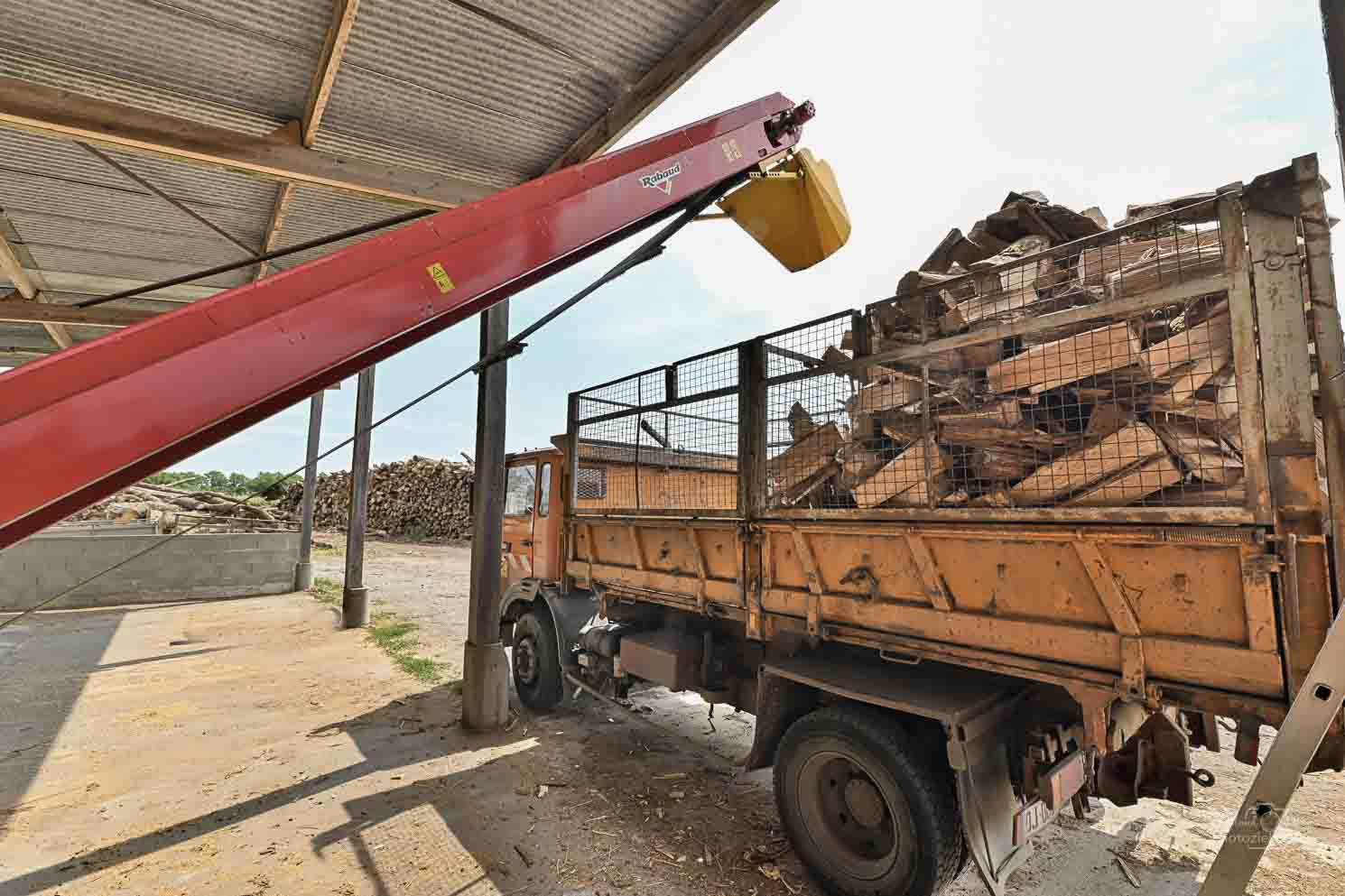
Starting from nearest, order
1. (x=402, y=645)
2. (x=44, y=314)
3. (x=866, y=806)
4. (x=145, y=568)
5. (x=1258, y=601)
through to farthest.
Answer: (x=1258, y=601) → (x=866, y=806) → (x=44, y=314) → (x=402, y=645) → (x=145, y=568)

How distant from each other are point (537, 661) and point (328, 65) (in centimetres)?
494

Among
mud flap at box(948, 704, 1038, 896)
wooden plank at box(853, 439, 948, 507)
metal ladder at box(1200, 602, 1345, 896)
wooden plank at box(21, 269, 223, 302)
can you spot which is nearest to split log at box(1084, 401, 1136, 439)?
wooden plank at box(853, 439, 948, 507)

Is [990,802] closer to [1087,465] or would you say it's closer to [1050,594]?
[1050,594]

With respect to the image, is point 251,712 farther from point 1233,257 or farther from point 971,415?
point 1233,257

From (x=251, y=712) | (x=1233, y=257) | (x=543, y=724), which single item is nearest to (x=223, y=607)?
(x=251, y=712)

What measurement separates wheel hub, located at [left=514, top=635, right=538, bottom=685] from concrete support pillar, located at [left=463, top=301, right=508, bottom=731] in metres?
0.44

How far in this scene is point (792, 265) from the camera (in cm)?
380

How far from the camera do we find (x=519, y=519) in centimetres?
664

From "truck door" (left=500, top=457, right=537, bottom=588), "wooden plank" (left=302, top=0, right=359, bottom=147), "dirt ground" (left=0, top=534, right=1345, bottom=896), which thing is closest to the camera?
"wooden plank" (left=302, top=0, right=359, bottom=147)

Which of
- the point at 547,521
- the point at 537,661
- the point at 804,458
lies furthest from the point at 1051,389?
the point at 537,661

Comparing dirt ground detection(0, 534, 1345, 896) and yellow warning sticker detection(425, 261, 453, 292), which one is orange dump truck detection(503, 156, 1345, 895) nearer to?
dirt ground detection(0, 534, 1345, 896)

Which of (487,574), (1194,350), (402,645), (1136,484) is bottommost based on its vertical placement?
(402,645)

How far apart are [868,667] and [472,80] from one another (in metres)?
4.13

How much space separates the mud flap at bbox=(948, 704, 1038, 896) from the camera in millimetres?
2734
